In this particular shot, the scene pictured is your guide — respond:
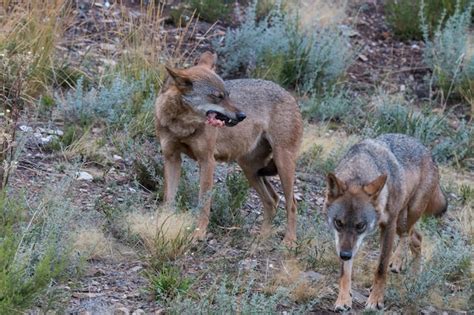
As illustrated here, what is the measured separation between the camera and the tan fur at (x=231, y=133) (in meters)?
7.86

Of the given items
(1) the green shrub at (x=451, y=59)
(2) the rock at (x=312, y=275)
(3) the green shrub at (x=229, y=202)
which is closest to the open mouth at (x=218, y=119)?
(3) the green shrub at (x=229, y=202)

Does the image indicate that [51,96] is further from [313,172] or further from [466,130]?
[466,130]

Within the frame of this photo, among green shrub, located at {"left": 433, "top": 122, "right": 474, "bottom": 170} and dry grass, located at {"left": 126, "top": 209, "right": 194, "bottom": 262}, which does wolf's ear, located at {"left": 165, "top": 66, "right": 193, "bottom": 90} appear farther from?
green shrub, located at {"left": 433, "top": 122, "right": 474, "bottom": 170}

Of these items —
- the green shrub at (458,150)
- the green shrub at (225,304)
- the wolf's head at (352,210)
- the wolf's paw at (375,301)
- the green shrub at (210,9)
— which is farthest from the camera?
the green shrub at (210,9)

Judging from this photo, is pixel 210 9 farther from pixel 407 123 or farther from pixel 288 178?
pixel 288 178

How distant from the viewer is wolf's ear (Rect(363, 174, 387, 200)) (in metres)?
6.75

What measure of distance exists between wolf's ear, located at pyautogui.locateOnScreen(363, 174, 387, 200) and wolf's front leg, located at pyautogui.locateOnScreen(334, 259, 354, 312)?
54 centimetres

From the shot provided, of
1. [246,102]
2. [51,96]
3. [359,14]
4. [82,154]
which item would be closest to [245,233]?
[246,102]

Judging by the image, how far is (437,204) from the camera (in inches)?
319

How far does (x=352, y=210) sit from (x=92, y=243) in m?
1.89

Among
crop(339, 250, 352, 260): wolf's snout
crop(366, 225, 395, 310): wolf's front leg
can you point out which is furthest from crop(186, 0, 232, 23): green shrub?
crop(339, 250, 352, 260): wolf's snout

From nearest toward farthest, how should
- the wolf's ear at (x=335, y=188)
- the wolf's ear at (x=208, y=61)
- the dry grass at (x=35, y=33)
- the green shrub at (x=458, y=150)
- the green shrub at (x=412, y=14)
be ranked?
the wolf's ear at (x=335, y=188) < the wolf's ear at (x=208, y=61) < the dry grass at (x=35, y=33) < the green shrub at (x=458, y=150) < the green shrub at (x=412, y=14)

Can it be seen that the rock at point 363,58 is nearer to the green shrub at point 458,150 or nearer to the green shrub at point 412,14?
the green shrub at point 412,14

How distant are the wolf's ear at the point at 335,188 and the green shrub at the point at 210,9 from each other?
6.43 m
